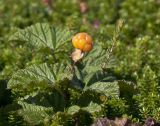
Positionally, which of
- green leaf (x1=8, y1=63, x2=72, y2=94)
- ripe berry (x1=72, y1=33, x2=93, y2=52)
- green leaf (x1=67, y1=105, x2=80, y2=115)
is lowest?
green leaf (x1=67, y1=105, x2=80, y2=115)

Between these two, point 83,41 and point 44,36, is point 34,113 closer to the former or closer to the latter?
point 83,41

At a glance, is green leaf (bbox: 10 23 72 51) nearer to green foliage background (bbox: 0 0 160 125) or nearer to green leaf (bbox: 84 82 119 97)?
green foliage background (bbox: 0 0 160 125)

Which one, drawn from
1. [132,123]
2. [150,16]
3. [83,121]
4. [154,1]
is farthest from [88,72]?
[154,1]

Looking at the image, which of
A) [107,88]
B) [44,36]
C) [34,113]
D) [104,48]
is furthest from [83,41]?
[104,48]

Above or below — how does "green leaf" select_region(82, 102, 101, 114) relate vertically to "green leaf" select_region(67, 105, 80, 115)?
below

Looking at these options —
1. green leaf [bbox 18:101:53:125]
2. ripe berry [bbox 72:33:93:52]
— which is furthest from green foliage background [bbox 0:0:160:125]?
ripe berry [bbox 72:33:93:52]

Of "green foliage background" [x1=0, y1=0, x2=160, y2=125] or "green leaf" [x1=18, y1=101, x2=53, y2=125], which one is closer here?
"green leaf" [x1=18, y1=101, x2=53, y2=125]

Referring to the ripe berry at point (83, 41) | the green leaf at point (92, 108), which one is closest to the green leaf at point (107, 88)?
the green leaf at point (92, 108)
